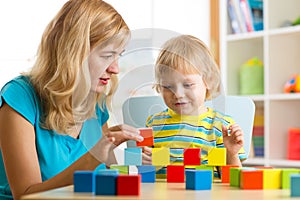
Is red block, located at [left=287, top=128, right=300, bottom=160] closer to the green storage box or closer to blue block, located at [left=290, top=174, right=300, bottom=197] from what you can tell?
the green storage box

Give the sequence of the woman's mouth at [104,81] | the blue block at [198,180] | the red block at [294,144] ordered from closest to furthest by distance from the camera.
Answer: the blue block at [198,180], the woman's mouth at [104,81], the red block at [294,144]

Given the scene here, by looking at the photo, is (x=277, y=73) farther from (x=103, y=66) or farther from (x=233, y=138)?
(x=103, y=66)

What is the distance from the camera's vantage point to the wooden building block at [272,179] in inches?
41.4

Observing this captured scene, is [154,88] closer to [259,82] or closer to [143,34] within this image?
[143,34]

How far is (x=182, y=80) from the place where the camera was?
1.14 metres

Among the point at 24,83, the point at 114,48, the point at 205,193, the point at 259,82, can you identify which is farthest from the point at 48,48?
the point at 259,82

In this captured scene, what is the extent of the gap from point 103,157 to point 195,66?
0.26 meters

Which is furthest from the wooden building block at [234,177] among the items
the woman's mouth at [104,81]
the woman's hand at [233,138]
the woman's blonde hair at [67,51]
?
the woman's blonde hair at [67,51]

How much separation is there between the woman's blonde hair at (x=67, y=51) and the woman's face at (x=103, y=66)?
9cm

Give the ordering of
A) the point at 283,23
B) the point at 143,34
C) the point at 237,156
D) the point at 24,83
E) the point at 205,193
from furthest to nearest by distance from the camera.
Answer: the point at 283,23 → the point at 24,83 → the point at 237,156 → the point at 143,34 → the point at 205,193

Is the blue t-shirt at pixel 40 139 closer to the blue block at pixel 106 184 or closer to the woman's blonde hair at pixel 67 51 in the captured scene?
the woman's blonde hair at pixel 67 51

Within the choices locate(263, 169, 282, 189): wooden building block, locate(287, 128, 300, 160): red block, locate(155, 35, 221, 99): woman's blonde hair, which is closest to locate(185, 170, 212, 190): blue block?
locate(263, 169, 282, 189): wooden building block

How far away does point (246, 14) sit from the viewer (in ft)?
11.7

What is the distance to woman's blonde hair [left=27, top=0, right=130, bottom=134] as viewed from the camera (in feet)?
4.64
